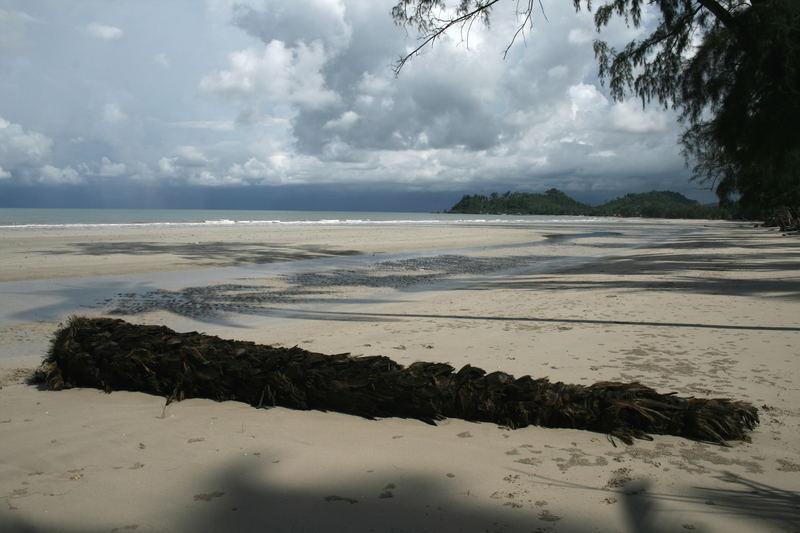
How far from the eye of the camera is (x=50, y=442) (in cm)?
345

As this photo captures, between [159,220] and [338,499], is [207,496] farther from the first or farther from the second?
[159,220]

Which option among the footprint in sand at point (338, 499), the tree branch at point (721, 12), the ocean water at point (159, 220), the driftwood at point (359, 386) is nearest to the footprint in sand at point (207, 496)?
the footprint in sand at point (338, 499)

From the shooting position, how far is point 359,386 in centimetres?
393

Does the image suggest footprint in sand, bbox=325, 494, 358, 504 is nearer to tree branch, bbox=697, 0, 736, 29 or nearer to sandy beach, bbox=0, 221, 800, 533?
sandy beach, bbox=0, 221, 800, 533

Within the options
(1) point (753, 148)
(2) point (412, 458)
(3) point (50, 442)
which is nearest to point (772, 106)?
(1) point (753, 148)

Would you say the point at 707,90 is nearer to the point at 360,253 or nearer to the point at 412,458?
Result: the point at 412,458

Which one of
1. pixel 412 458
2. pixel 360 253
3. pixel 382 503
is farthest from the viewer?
pixel 360 253

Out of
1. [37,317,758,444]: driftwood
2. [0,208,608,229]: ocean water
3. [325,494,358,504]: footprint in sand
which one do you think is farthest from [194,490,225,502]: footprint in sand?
[0,208,608,229]: ocean water

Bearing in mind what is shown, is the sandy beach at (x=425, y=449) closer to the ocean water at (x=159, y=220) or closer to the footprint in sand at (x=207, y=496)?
the footprint in sand at (x=207, y=496)

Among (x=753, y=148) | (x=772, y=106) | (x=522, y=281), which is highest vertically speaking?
(x=772, y=106)

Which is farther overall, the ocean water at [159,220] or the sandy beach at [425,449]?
the ocean water at [159,220]

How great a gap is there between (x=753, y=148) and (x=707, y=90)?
5.10 ft

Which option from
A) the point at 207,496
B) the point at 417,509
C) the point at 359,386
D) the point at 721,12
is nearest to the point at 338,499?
the point at 417,509

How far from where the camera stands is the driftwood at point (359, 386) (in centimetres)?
360
